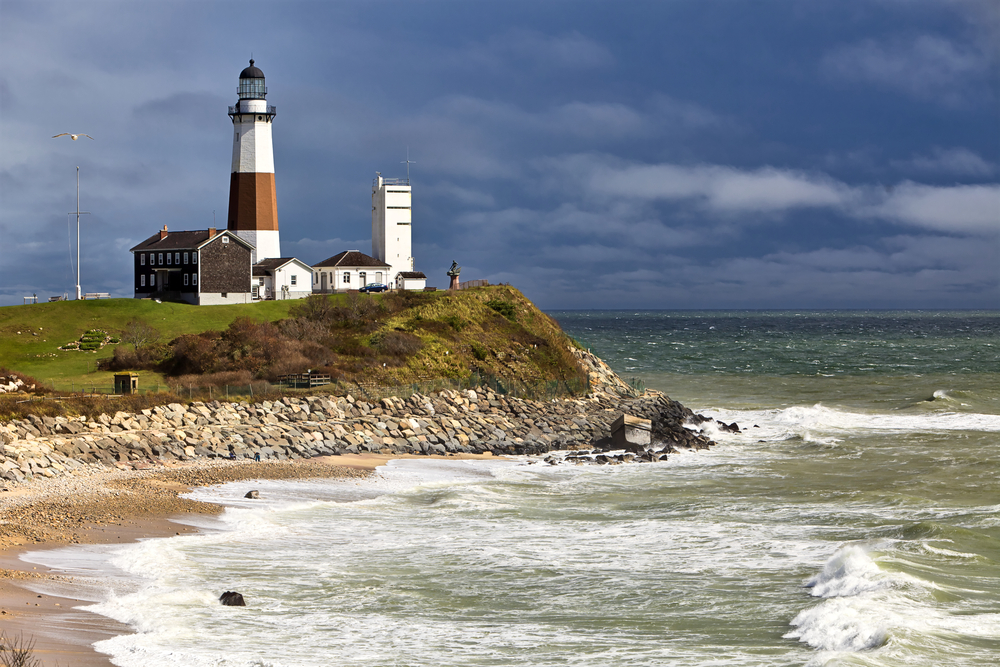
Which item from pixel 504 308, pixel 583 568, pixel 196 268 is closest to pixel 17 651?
pixel 583 568

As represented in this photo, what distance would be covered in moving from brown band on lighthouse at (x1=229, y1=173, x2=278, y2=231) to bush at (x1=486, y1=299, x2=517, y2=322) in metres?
18.5

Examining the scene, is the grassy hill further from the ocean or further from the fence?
the ocean

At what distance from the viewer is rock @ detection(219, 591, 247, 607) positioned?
591 inches

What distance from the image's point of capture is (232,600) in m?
15.0

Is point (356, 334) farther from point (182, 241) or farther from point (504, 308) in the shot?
point (182, 241)

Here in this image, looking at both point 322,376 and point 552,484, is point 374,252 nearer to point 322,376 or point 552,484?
point 322,376

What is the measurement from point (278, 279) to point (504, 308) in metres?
17.5

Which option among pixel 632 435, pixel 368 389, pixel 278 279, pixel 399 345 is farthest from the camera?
pixel 278 279

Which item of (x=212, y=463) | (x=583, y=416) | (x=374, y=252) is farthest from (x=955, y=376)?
(x=212, y=463)

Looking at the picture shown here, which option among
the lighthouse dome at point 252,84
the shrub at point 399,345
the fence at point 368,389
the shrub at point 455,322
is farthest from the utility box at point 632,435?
the lighthouse dome at point 252,84

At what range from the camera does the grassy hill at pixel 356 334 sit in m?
39.2

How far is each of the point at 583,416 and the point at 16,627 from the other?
87.7 ft

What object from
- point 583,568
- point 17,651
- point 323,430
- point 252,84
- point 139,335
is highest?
point 252,84

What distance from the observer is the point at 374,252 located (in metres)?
67.3
